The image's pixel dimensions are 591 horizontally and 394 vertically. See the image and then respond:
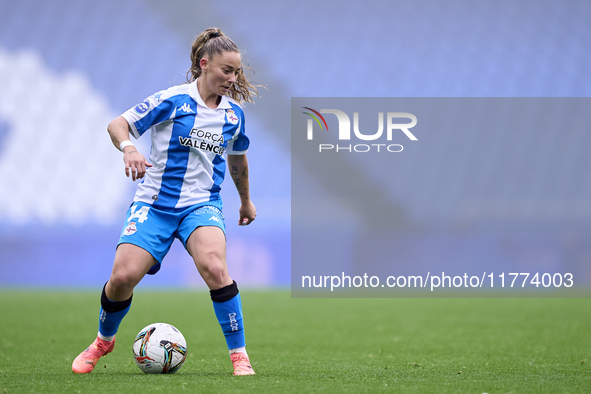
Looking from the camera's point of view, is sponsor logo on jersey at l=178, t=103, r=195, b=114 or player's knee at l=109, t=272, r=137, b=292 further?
sponsor logo on jersey at l=178, t=103, r=195, b=114

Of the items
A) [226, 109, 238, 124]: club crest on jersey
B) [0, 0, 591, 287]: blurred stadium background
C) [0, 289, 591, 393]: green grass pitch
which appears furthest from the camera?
[0, 0, 591, 287]: blurred stadium background

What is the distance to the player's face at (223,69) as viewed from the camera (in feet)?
11.7

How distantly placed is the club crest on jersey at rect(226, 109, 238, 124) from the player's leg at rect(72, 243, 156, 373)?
2.93 feet

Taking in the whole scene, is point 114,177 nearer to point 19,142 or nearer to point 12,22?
point 19,142

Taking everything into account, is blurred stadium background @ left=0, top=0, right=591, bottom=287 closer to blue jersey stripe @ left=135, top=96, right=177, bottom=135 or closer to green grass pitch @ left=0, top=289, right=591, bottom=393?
green grass pitch @ left=0, top=289, right=591, bottom=393

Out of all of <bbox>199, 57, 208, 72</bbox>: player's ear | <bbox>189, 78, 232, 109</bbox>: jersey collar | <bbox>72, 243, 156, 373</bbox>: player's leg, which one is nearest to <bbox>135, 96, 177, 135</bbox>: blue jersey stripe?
<bbox>189, 78, 232, 109</bbox>: jersey collar

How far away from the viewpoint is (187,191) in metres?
3.60

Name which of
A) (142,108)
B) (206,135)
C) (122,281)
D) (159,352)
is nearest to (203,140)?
(206,135)

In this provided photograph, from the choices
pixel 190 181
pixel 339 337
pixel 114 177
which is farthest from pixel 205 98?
pixel 114 177

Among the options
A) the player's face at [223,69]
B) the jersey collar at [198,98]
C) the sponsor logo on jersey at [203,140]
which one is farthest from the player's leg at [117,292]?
the player's face at [223,69]

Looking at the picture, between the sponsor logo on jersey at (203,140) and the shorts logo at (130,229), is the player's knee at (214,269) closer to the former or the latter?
the shorts logo at (130,229)

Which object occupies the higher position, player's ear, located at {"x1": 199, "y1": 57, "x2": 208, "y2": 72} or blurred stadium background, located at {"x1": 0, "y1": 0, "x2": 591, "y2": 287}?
blurred stadium background, located at {"x1": 0, "y1": 0, "x2": 591, "y2": 287}

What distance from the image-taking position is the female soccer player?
3.44 meters

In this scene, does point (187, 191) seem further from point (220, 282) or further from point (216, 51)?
point (216, 51)
